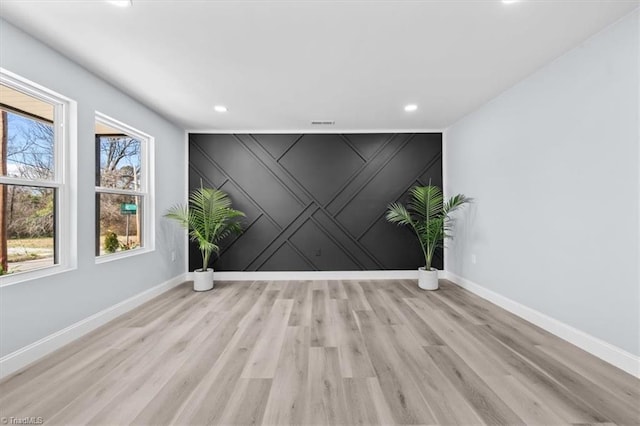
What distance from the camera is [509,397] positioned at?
1573mm

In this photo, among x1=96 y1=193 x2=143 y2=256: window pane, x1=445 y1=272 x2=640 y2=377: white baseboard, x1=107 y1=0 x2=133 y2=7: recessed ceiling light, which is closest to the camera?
x1=107 y1=0 x2=133 y2=7: recessed ceiling light

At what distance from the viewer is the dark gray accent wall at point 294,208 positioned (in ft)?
14.5

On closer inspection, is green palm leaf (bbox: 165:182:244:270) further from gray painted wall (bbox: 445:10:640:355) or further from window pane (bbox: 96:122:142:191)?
gray painted wall (bbox: 445:10:640:355)

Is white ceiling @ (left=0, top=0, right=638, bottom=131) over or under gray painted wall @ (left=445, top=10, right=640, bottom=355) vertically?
over

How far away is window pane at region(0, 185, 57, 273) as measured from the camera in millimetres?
1980

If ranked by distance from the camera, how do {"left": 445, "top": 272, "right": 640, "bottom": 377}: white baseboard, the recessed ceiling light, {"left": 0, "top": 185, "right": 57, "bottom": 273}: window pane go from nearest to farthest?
the recessed ceiling light
{"left": 445, "top": 272, "right": 640, "bottom": 377}: white baseboard
{"left": 0, "top": 185, "right": 57, "bottom": 273}: window pane

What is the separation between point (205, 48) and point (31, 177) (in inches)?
71.5

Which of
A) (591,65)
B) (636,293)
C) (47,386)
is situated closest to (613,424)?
(636,293)

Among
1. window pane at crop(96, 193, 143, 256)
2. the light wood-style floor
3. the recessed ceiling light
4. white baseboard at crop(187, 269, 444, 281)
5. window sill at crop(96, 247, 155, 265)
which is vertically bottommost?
the light wood-style floor

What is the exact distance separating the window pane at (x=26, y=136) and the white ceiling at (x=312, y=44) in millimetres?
537

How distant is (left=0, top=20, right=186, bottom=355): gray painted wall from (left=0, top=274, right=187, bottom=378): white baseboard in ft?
0.15

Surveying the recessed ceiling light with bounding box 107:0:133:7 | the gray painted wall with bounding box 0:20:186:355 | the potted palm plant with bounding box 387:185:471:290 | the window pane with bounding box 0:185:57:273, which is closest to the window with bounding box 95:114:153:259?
the gray painted wall with bounding box 0:20:186:355

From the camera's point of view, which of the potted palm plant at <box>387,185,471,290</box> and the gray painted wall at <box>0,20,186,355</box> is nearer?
the gray painted wall at <box>0,20,186,355</box>

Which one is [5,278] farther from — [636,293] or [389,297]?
[636,293]
